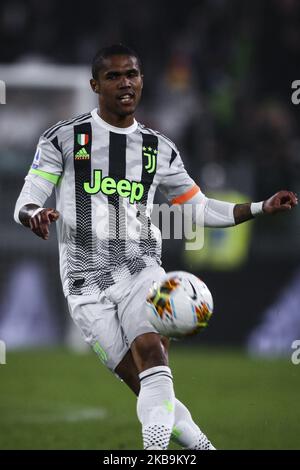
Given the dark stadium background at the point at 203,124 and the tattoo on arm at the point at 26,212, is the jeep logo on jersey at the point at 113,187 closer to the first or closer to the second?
the tattoo on arm at the point at 26,212

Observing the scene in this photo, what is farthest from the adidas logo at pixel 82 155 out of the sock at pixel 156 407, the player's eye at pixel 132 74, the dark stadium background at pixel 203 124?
the dark stadium background at pixel 203 124

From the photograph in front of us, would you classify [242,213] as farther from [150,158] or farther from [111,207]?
[111,207]

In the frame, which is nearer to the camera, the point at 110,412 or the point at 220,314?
the point at 110,412

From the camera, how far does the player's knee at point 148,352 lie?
5.29m

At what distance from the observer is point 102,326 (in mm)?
5496

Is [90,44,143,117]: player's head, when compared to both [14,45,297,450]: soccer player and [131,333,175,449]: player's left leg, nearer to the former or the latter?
[14,45,297,450]: soccer player

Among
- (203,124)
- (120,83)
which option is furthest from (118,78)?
(203,124)

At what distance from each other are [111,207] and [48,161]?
40 cm

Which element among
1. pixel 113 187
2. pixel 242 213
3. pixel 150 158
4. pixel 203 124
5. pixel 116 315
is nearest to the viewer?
pixel 116 315

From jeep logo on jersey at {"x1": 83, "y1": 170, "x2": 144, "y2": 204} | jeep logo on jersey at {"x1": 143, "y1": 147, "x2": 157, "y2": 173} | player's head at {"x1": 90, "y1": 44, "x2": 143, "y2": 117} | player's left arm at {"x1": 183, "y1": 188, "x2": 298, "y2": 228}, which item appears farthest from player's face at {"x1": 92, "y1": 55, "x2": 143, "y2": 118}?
player's left arm at {"x1": 183, "y1": 188, "x2": 298, "y2": 228}

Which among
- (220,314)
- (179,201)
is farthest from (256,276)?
(179,201)

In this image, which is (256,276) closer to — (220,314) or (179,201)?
(220,314)

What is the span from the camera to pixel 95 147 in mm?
5676

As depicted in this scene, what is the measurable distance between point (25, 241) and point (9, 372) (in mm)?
2371
